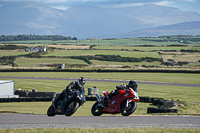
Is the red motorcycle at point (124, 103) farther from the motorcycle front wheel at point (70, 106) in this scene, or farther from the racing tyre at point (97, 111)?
the motorcycle front wheel at point (70, 106)

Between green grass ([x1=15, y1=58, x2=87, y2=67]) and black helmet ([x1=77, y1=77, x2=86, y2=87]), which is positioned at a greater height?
black helmet ([x1=77, y1=77, x2=86, y2=87])

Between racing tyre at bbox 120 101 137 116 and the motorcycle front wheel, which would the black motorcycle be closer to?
the motorcycle front wheel

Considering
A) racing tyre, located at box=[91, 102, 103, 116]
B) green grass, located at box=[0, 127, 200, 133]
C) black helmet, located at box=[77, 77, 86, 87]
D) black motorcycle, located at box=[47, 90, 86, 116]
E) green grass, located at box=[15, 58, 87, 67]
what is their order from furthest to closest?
1. green grass, located at box=[15, 58, 87, 67]
2. green grass, located at box=[0, 127, 200, 133]
3. racing tyre, located at box=[91, 102, 103, 116]
4. black helmet, located at box=[77, 77, 86, 87]
5. black motorcycle, located at box=[47, 90, 86, 116]

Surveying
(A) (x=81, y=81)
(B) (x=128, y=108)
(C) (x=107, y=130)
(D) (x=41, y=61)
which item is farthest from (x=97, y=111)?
(D) (x=41, y=61)

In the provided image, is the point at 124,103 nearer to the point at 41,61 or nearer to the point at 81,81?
the point at 81,81

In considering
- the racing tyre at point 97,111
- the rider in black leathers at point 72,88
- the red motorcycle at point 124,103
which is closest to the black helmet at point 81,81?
the rider in black leathers at point 72,88

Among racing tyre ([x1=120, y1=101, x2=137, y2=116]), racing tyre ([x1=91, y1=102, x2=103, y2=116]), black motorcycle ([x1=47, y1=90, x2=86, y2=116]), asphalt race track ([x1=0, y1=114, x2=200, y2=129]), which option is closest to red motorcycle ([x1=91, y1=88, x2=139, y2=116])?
racing tyre ([x1=120, y1=101, x2=137, y2=116])

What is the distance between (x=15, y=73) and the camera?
88.1 m

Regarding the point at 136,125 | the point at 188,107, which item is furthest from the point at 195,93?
the point at 136,125

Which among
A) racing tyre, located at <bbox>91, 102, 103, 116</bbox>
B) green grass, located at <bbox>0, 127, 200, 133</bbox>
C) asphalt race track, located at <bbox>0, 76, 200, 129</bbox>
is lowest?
asphalt race track, located at <bbox>0, 76, 200, 129</bbox>

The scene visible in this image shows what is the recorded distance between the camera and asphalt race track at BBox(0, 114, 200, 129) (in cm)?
2028

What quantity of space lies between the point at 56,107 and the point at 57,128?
7.79 feet

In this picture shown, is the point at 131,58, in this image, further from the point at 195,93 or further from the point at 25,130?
the point at 25,130

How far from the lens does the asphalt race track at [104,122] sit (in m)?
20.3
